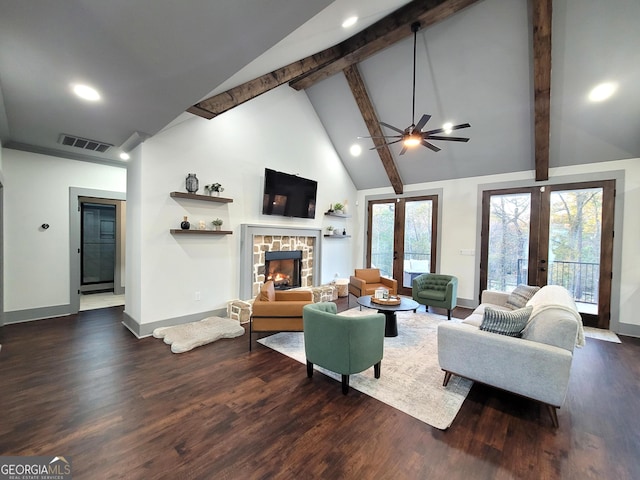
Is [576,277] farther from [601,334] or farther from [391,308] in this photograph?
[391,308]

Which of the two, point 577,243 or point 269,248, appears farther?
point 269,248

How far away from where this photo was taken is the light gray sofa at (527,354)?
81.5 inches

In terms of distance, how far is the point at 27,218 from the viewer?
4.21 m

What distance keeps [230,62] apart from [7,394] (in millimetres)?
3515

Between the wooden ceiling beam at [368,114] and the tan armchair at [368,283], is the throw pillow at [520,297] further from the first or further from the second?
the wooden ceiling beam at [368,114]

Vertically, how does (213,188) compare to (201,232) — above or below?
above

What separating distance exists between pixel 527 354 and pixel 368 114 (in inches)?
186

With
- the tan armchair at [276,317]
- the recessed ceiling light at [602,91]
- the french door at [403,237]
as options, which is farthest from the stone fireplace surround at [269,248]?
the recessed ceiling light at [602,91]

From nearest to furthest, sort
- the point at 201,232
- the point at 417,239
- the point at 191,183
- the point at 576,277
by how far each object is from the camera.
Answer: the point at 191,183 → the point at 201,232 → the point at 576,277 → the point at 417,239

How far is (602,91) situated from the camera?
3691 millimetres

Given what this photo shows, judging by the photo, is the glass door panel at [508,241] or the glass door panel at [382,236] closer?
the glass door panel at [508,241]

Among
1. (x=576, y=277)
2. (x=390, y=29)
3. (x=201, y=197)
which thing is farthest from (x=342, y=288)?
(x=390, y=29)

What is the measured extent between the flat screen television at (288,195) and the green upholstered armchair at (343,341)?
2959mm

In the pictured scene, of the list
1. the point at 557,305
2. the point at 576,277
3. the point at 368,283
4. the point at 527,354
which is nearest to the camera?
the point at 527,354
